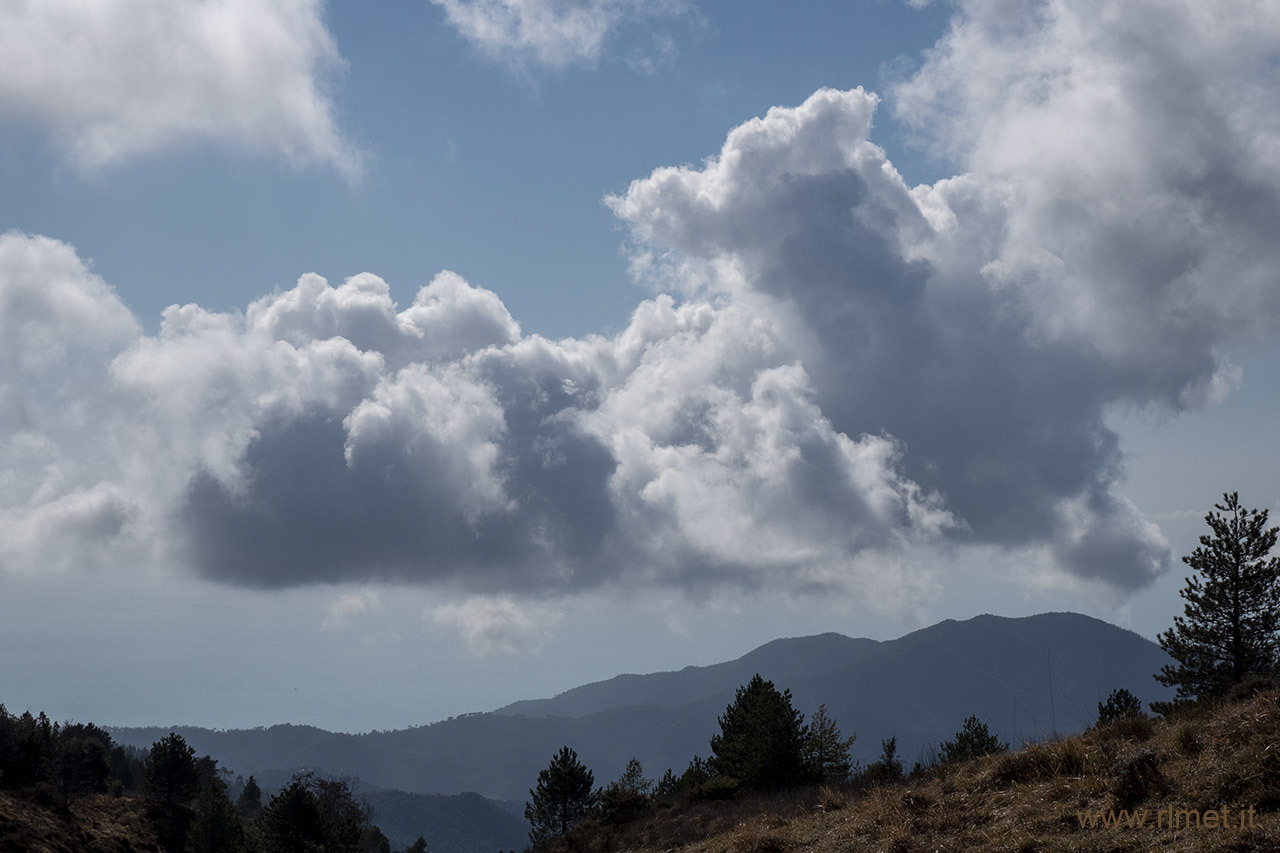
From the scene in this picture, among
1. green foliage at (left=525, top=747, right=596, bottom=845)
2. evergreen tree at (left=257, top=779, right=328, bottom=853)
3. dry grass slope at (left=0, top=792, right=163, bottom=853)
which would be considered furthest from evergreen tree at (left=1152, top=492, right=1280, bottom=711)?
dry grass slope at (left=0, top=792, right=163, bottom=853)

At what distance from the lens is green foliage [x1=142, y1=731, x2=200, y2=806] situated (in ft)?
338

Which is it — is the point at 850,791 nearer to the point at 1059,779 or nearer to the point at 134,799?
the point at 1059,779

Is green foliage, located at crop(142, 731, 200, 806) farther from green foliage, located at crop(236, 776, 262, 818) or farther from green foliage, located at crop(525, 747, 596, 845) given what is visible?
green foliage, located at crop(525, 747, 596, 845)

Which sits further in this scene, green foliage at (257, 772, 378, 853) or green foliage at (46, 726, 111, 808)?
green foliage at (46, 726, 111, 808)

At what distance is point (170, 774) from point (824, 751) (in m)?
89.5

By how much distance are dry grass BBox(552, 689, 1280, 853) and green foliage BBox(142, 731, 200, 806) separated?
104185 millimetres

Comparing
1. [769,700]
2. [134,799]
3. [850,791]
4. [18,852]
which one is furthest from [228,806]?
[850,791]

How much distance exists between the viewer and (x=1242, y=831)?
546 inches

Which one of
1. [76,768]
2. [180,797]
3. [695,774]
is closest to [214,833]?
[76,768]

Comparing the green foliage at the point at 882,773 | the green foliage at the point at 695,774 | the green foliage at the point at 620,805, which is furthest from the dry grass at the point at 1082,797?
the green foliage at the point at 695,774

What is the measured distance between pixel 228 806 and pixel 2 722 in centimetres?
2960

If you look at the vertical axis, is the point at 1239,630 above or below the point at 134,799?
above

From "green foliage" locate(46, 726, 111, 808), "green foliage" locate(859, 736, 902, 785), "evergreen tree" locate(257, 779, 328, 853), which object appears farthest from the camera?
"green foliage" locate(46, 726, 111, 808)

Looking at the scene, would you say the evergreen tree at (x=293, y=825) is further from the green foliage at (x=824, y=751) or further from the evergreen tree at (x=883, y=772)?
the evergreen tree at (x=883, y=772)
